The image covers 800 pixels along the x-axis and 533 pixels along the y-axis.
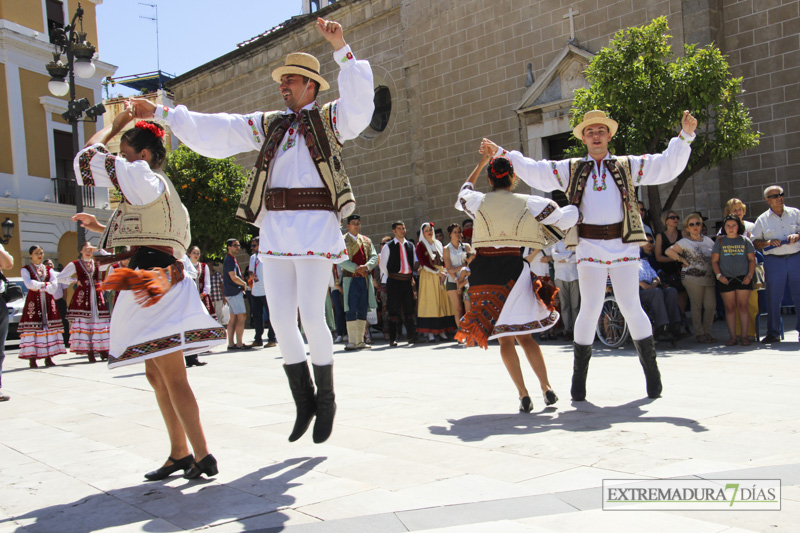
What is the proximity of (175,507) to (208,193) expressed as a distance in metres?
20.3

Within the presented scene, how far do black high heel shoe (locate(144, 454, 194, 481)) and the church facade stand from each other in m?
12.2

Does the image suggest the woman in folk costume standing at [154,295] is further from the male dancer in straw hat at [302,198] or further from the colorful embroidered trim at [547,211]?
the colorful embroidered trim at [547,211]

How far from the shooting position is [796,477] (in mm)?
3084

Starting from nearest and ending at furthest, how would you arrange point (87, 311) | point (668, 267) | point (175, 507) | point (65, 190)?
point (175, 507) < point (668, 267) < point (87, 311) < point (65, 190)

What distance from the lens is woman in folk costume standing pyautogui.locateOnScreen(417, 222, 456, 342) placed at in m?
12.1

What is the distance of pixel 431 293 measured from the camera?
39.8 ft

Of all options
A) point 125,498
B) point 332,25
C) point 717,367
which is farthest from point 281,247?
point 717,367

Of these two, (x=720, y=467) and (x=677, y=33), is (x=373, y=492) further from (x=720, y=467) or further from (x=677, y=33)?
(x=677, y=33)

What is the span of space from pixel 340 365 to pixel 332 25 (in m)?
5.87

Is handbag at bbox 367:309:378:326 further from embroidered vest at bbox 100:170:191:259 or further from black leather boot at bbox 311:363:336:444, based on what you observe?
embroidered vest at bbox 100:170:191:259

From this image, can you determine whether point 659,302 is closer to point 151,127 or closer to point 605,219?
point 605,219

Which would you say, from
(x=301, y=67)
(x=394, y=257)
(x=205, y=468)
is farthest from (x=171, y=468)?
(x=394, y=257)

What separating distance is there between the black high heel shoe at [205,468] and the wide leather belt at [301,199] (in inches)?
51.3

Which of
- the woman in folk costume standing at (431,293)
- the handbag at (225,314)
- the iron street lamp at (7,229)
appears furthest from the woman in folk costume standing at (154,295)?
the iron street lamp at (7,229)
